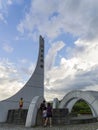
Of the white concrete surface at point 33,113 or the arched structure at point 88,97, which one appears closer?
the white concrete surface at point 33,113

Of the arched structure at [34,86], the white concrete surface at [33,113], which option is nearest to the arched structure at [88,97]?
the arched structure at [34,86]

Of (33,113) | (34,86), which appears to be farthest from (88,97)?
(33,113)

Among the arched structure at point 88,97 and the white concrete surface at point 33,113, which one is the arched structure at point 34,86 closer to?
the arched structure at point 88,97

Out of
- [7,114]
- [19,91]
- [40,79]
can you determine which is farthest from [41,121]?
[40,79]

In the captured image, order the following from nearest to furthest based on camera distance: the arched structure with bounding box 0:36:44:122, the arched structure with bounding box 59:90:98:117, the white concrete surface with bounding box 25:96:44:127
Result: the white concrete surface with bounding box 25:96:44:127 < the arched structure with bounding box 59:90:98:117 < the arched structure with bounding box 0:36:44:122

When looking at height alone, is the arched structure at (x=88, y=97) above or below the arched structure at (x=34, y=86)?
below

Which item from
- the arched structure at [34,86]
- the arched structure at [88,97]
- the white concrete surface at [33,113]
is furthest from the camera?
the arched structure at [34,86]

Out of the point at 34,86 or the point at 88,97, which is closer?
the point at 88,97

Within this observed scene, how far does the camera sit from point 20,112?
16.7 metres

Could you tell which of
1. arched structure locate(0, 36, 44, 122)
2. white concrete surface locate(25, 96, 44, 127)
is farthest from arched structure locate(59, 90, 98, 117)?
white concrete surface locate(25, 96, 44, 127)

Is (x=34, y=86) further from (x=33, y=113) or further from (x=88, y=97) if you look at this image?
(x=33, y=113)

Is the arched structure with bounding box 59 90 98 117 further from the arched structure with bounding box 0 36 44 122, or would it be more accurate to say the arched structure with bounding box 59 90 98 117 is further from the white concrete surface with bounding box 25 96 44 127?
the white concrete surface with bounding box 25 96 44 127

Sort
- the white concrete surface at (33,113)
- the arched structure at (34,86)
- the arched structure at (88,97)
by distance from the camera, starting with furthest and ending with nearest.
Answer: the arched structure at (34,86) → the arched structure at (88,97) → the white concrete surface at (33,113)

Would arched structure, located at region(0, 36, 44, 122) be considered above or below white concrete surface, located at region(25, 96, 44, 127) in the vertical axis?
above
